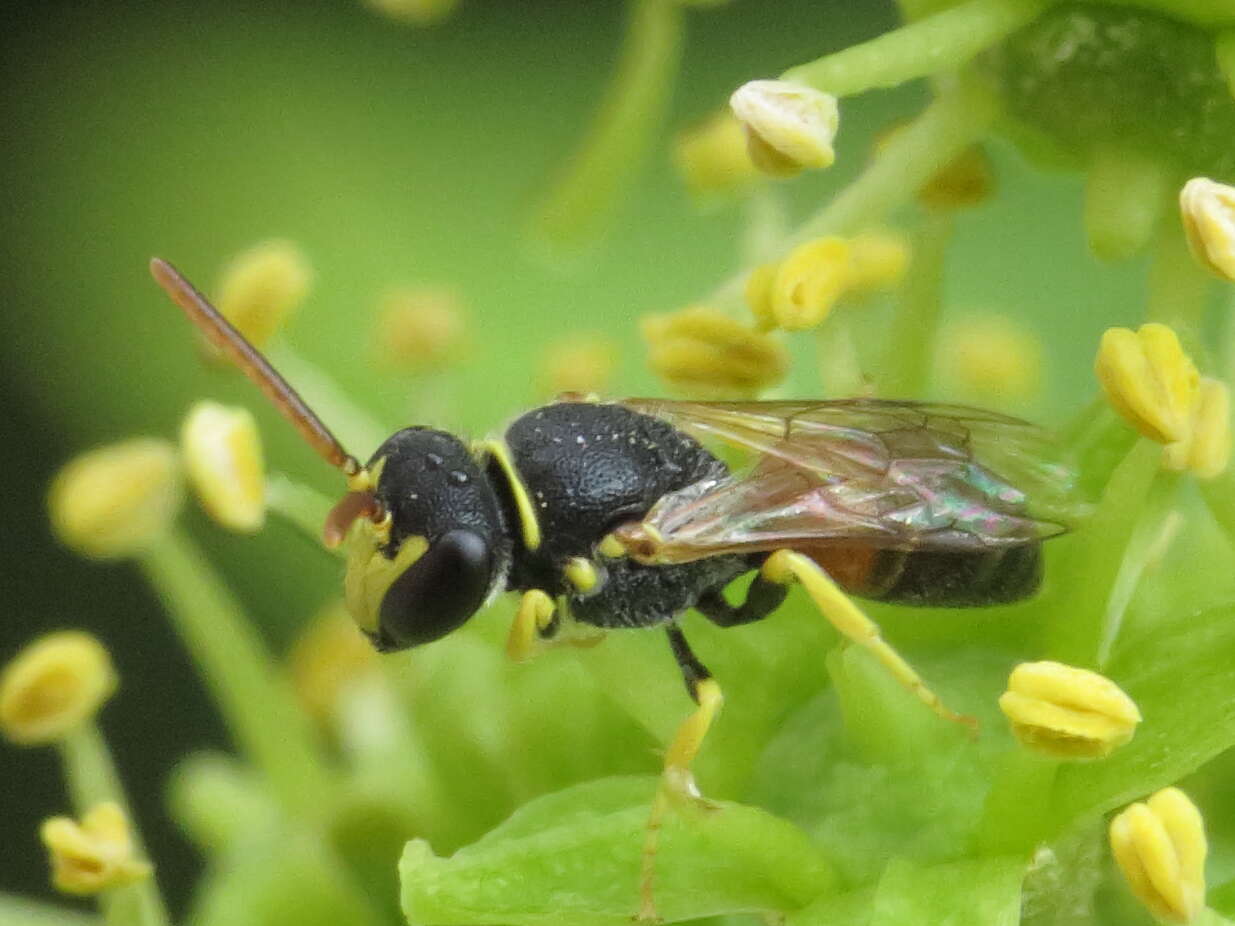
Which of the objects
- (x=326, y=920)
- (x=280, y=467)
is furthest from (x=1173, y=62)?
(x=280, y=467)

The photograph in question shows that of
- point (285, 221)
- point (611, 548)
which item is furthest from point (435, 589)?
point (285, 221)

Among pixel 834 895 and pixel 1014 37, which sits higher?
pixel 1014 37

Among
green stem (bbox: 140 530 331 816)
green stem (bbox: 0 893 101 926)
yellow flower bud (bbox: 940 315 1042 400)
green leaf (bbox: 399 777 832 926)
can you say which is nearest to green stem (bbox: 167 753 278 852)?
green stem (bbox: 140 530 331 816)

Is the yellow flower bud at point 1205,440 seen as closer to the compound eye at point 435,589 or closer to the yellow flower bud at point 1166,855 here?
the yellow flower bud at point 1166,855

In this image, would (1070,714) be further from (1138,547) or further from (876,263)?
(876,263)

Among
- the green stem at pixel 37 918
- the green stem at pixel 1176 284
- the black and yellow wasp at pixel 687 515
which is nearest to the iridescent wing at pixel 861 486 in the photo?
the black and yellow wasp at pixel 687 515

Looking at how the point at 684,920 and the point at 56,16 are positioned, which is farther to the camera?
the point at 56,16

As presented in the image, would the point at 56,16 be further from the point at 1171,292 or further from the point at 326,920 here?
the point at 1171,292
